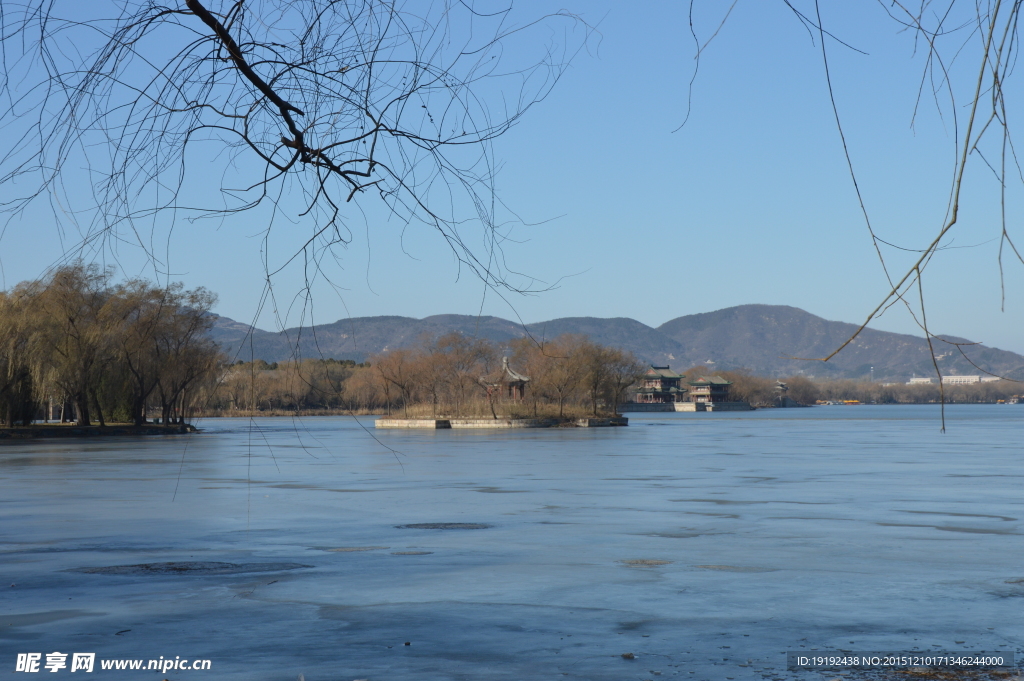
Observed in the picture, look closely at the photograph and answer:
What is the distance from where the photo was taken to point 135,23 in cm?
303

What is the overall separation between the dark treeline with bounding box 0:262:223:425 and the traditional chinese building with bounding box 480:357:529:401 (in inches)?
887

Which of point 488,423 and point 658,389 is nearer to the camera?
point 488,423

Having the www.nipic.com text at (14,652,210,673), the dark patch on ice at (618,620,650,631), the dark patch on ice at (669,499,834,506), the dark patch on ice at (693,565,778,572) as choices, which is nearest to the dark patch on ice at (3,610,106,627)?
the www.nipic.com text at (14,652,210,673)

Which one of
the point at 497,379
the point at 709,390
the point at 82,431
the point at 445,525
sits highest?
the point at 709,390

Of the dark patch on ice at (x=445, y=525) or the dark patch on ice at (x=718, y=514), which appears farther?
the dark patch on ice at (x=718, y=514)

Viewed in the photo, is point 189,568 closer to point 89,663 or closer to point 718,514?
point 89,663

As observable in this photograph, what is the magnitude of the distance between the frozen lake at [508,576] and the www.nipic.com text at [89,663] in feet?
0.30

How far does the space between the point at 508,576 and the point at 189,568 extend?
10.0 ft

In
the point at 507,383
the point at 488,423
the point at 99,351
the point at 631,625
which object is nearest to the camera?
the point at 631,625

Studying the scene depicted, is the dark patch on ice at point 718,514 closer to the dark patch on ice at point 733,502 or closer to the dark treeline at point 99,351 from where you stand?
the dark patch on ice at point 733,502

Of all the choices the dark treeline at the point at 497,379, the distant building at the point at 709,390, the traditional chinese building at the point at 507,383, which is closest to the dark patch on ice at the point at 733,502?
the dark treeline at the point at 497,379

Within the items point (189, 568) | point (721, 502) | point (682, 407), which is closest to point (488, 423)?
point (721, 502)

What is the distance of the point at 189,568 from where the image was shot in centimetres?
964

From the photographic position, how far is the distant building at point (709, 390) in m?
164
